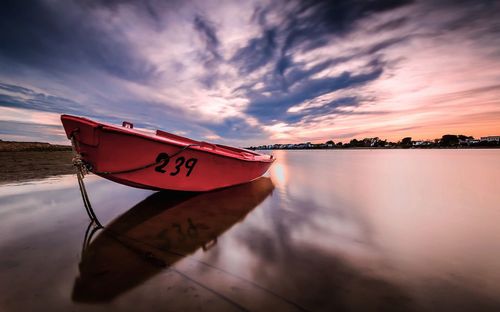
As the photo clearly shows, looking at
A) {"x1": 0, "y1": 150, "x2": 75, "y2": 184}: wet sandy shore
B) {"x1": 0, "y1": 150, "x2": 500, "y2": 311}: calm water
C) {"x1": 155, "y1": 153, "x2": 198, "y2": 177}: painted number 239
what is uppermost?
{"x1": 155, "y1": 153, "x2": 198, "y2": 177}: painted number 239

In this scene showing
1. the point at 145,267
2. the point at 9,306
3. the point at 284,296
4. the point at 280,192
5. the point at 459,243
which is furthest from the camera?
the point at 280,192

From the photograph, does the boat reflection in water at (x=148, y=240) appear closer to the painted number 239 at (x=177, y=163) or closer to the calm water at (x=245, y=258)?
the calm water at (x=245, y=258)

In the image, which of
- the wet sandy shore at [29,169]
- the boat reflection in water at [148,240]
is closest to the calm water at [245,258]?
the boat reflection in water at [148,240]

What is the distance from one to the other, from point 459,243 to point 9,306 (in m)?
6.33

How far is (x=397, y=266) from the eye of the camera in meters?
2.69

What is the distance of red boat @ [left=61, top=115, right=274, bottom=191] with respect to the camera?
12.7 ft

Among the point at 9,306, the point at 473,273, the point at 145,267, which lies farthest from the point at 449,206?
the point at 9,306

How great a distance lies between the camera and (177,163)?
497 cm

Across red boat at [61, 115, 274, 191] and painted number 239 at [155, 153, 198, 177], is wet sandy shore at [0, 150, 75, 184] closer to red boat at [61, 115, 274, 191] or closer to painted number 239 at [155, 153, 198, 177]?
red boat at [61, 115, 274, 191]

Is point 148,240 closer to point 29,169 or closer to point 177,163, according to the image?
point 177,163

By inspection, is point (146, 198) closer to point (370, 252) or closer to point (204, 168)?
point (204, 168)

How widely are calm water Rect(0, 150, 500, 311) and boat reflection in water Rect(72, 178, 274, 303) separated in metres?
0.02

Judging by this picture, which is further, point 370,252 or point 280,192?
point 280,192

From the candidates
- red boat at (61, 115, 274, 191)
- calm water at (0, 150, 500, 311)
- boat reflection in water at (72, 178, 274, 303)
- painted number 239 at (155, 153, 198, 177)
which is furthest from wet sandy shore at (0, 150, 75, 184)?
painted number 239 at (155, 153, 198, 177)
